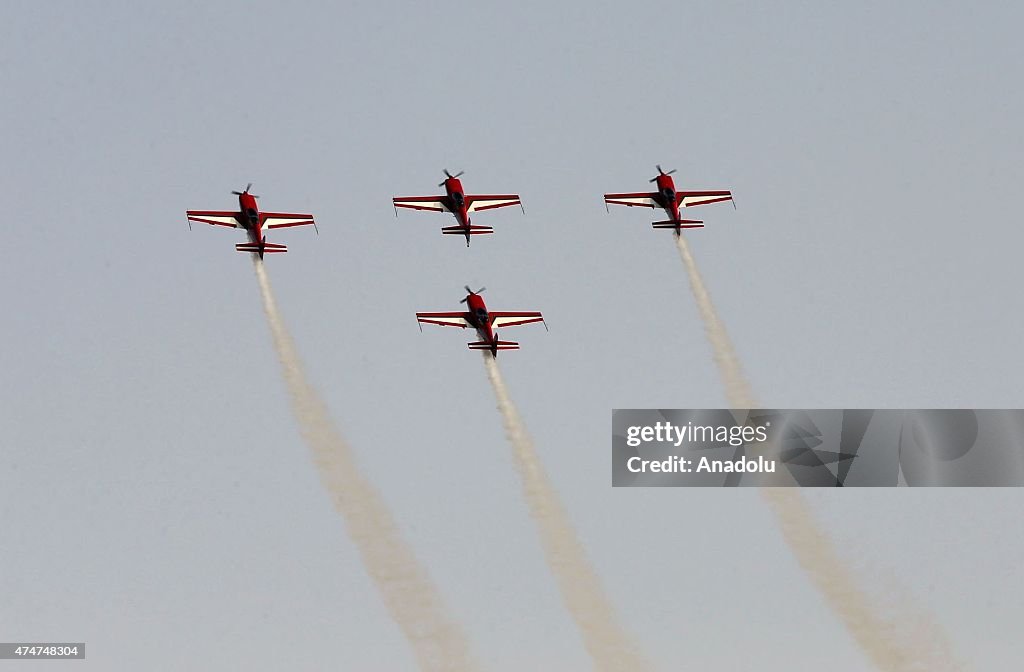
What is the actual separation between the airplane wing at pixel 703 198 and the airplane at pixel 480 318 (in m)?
18.5

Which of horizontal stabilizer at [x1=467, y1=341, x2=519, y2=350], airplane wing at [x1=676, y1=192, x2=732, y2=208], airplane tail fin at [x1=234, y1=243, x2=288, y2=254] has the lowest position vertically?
horizontal stabilizer at [x1=467, y1=341, x2=519, y2=350]

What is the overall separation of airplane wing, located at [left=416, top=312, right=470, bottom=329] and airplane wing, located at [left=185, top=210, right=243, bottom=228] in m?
14.5

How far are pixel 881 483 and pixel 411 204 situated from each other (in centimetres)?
3814

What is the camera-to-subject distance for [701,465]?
124m

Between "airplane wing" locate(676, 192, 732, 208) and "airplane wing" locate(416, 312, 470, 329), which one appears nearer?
"airplane wing" locate(416, 312, 470, 329)

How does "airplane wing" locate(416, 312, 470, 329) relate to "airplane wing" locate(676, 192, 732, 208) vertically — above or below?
below

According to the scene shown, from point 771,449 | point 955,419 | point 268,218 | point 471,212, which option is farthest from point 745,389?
point 268,218

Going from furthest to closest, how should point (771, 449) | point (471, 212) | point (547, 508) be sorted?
point (471, 212) < point (771, 449) < point (547, 508)

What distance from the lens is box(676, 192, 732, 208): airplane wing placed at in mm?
133250

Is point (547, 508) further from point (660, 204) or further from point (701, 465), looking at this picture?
point (660, 204)

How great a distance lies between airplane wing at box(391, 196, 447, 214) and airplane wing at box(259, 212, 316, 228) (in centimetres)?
640

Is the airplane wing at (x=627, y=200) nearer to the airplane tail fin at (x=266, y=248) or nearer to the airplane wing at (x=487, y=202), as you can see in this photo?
the airplane wing at (x=487, y=202)

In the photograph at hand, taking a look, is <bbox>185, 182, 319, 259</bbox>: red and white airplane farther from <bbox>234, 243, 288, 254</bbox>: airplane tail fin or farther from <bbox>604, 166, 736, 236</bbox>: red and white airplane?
<bbox>604, 166, 736, 236</bbox>: red and white airplane

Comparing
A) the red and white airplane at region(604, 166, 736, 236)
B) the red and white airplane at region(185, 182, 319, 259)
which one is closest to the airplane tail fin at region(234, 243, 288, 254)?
the red and white airplane at region(185, 182, 319, 259)
